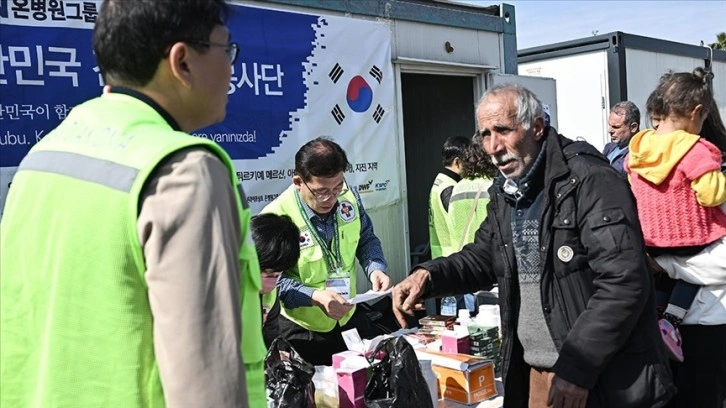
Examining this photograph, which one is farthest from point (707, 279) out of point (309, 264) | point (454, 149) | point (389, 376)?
point (454, 149)

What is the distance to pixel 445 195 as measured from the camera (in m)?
5.14

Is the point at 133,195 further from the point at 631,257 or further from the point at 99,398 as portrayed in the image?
the point at 631,257

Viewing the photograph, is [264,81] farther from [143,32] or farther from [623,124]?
[143,32]

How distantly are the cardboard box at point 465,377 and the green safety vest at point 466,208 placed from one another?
1.61 meters

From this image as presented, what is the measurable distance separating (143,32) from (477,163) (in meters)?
4.01

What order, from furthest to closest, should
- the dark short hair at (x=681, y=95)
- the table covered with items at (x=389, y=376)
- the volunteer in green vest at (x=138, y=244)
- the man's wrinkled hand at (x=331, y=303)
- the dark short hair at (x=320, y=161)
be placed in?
the dark short hair at (x=320, y=161) < the man's wrinkled hand at (x=331, y=303) < the dark short hair at (x=681, y=95) < the table covered with items at (x=389, y=376) < the volunteer in green vest at (x=138, y=244)

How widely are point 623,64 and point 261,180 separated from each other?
16.8ft

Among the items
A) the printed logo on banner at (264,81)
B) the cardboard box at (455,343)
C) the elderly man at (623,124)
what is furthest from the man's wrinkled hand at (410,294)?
the elderly man at (623,124)

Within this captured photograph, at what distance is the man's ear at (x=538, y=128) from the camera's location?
2.28 meters

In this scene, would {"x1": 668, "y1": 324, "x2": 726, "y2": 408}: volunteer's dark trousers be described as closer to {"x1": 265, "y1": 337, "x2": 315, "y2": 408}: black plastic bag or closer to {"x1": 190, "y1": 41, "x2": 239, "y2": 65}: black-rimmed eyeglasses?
{"x1": 265, "y1": 337, "x2": 315, "y2": 408}: black plastic bag

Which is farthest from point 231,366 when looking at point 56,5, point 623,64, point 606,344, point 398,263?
point 623,64

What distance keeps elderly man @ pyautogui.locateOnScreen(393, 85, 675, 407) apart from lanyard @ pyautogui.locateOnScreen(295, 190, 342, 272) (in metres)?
0.88

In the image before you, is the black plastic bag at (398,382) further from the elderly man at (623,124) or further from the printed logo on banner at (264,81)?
the elderly man at (623,124)

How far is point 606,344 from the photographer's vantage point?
1.99 meters
